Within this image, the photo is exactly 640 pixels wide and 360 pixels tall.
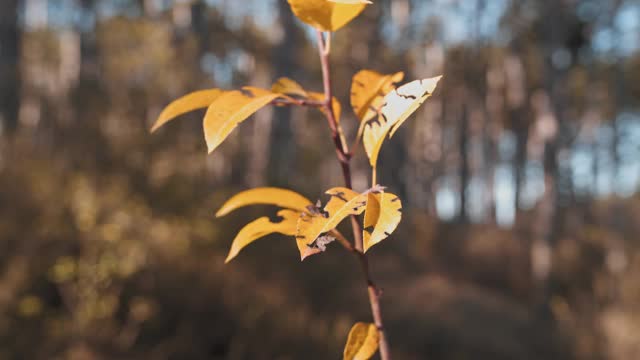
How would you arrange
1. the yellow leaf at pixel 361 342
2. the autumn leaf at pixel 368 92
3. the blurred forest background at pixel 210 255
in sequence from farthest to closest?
1. the blurred forest background at pixel 210 255
2. the autumn leaf at pixel 368 92
3. the yellow leaf at pixel 361 342

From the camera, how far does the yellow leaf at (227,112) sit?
0.63 m

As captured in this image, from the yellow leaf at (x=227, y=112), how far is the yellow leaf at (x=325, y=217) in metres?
0.13

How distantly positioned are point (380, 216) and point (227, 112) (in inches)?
8.9

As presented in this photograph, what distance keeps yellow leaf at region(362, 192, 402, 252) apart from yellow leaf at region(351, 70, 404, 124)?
0.18m

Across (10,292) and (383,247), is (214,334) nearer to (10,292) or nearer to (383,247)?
(10,292)

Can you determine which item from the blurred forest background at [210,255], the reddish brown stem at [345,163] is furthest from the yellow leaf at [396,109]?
the blurred forest background at [210,255]

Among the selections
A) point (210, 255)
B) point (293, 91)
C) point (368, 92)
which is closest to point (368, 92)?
point (368, 92)

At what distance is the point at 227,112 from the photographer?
0.66 m

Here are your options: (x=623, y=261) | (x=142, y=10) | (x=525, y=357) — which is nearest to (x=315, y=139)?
(x=142, y=10)

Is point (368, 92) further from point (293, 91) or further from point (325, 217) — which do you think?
point (325, 217)

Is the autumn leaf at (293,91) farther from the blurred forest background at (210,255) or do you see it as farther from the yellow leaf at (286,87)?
the blurred forest background at (210,255)

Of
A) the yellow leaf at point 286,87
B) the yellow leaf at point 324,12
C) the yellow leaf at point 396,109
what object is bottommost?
the yellow leaf at point 396,109

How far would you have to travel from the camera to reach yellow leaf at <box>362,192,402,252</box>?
1.85 feet

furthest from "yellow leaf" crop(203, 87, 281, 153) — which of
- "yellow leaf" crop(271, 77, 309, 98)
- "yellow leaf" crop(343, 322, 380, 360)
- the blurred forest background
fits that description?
the blurred forest background
